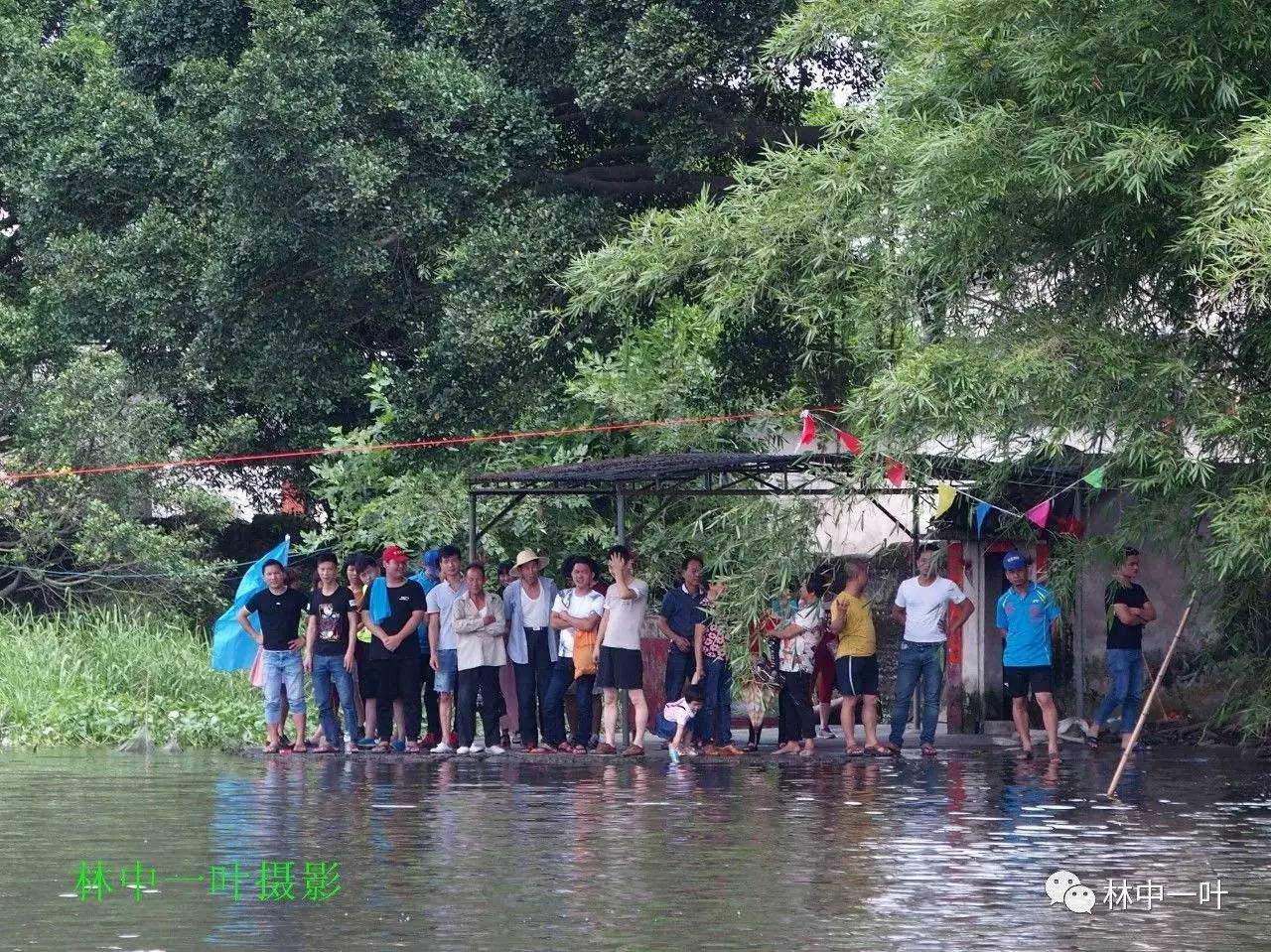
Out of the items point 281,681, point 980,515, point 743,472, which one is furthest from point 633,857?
point 980,515

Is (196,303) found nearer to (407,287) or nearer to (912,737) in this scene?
(407,287)

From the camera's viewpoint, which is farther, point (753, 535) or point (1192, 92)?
point (753, 535)

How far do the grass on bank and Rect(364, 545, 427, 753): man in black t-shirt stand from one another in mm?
2300

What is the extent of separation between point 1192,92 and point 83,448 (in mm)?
18169

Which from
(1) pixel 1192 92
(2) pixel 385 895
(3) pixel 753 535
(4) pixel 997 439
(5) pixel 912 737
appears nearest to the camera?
(2) pixel 385 895

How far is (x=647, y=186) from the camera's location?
23328mm

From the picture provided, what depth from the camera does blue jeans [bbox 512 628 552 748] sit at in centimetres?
1973

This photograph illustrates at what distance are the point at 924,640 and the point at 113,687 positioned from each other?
32.7 feet

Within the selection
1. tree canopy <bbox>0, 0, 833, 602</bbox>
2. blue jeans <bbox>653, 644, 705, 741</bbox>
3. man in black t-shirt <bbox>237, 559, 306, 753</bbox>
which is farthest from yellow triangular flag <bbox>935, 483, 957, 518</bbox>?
man in black t-shirt <bbox>237, 559, 306, 753</bbox>

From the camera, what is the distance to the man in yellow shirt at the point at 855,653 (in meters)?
19.6

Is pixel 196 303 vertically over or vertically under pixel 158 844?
over

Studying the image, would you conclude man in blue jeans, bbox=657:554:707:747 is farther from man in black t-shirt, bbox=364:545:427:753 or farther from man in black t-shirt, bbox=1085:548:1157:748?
man in black t-shirt, bbox=1085:548:1157:748

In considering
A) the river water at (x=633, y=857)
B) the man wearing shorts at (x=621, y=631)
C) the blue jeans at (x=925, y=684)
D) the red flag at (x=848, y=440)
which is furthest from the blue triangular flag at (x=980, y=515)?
the man wearing shorts at (x=621, y=631)

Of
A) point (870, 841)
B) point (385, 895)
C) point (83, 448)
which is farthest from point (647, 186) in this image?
point (385, 895)
